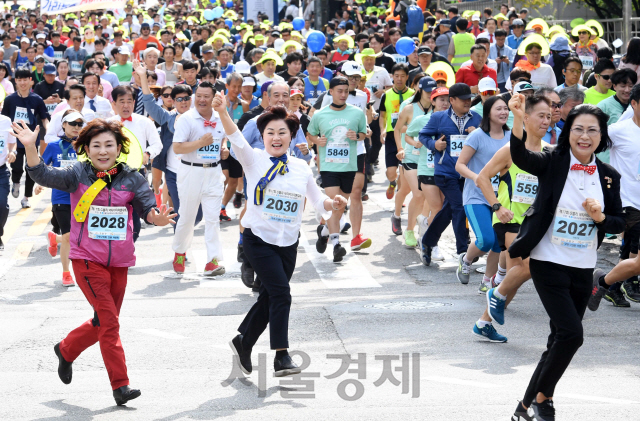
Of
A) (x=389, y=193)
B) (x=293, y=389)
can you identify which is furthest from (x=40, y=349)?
(x=389, y=193)

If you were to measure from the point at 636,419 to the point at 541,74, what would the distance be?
1077 centimetres

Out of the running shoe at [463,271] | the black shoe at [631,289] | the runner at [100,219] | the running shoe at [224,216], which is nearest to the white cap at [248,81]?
the running shoe at [224,216]

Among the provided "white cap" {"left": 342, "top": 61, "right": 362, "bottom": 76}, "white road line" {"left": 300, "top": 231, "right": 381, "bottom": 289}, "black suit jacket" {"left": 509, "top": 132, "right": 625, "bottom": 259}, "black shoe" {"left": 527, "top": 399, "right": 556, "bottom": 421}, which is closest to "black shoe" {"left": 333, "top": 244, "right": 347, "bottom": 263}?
"white road line" {"left": 300, "top": 231, "right": 381, "bottom": 289}

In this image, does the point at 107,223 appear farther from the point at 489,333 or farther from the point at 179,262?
the point at 179,262

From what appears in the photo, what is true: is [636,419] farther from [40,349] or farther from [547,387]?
[40,349]

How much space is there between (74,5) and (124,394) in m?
21.5

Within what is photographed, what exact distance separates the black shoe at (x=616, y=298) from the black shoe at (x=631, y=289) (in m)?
0.15

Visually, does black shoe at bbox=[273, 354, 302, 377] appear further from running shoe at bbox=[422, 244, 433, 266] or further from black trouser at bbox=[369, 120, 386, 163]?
black trouser at bbox=[369, 120, 386, 163]

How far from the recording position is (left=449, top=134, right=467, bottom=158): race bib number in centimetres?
1016

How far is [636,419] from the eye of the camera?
217 inches

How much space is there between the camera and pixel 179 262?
10766mm

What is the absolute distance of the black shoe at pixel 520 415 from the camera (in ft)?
17.8

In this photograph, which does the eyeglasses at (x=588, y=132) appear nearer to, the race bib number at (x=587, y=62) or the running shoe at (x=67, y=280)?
the running shoe at (x=67, y=280)

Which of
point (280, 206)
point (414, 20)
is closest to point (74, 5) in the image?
point (414, 20)
